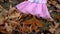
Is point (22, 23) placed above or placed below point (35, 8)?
below

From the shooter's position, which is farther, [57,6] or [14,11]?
[57,6]

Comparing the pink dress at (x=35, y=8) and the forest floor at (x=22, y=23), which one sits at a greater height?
the pink dress at (x=35, y=8)

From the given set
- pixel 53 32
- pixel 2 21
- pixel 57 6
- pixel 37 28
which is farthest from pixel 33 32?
pixel 57 6

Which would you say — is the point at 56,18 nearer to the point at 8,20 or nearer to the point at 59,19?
the point at 59,19

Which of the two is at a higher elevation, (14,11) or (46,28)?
(14,11)

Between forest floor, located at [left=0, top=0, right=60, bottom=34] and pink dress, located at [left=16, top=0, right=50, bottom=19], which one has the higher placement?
pink dress, located at [left=16, top=0, right=50, bottom=19]

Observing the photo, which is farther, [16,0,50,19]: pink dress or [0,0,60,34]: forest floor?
[16,0,50,19]: pink dress

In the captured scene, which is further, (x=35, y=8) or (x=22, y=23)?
(x=35, y=8)

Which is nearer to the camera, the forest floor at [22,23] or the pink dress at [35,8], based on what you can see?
the forest floor at [22,23]
